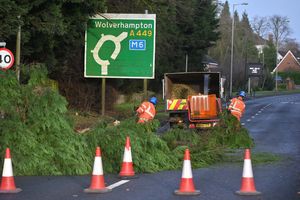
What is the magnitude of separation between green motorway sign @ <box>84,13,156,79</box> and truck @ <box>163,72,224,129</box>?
54.4 inches

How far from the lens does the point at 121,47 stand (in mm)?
27172

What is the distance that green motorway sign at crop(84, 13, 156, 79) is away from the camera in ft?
87.8

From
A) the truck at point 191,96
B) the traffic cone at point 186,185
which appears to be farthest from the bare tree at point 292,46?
the traffic cone at point 186,185

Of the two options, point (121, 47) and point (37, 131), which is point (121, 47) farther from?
point (37, 131)

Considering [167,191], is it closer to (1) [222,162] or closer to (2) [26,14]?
(1) [222,162]

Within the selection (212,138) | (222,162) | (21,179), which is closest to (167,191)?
(21,179)

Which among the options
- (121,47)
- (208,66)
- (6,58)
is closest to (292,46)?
(208,66)

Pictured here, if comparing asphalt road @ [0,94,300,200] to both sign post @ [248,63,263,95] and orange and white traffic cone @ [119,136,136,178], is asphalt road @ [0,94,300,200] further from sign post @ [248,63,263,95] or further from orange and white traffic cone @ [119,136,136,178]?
sign post @ [248,63,263,95]

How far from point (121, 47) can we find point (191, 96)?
147 inches

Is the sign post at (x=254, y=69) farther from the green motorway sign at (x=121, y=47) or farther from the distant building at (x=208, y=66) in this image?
the green motorway sign at (x=121, y=47)

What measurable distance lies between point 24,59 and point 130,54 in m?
4.80

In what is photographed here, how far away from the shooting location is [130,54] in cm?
2734

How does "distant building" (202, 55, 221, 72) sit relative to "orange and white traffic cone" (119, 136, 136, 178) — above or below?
above

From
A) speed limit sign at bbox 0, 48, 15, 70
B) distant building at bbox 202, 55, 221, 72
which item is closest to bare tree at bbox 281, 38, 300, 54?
distant building at bbox 202, 55, 221, 72
